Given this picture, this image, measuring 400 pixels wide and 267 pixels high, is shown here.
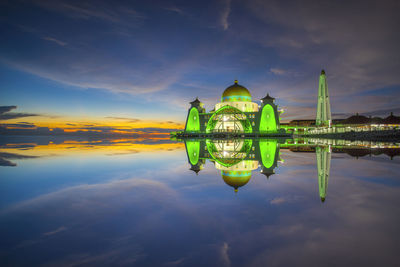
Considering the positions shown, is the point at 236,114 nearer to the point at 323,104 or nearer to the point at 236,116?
the point at 236,116

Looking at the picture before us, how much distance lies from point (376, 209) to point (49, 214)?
580cm

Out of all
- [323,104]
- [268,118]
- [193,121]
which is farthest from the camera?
[323,104]

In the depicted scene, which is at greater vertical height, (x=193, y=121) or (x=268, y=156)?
(x=193, y=121)

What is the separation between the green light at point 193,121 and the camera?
66338 mm

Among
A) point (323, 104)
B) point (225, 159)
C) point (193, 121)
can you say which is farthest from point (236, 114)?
point (225, 159)

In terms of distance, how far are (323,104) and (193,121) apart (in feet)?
136

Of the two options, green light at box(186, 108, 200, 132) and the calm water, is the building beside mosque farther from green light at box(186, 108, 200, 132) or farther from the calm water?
the calm water

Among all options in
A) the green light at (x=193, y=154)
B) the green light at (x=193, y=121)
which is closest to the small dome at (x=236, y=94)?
the green light at (x=193, y=121)

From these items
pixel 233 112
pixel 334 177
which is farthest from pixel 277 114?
pixel 334 177

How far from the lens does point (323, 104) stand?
70.8 meters

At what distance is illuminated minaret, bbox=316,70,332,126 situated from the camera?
70500 mm

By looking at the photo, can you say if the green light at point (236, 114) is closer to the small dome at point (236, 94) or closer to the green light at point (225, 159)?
the small dome at point (236, 94)

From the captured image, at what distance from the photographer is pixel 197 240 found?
9.57ft

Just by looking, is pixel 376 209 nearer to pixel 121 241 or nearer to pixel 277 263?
pixel 277 263
